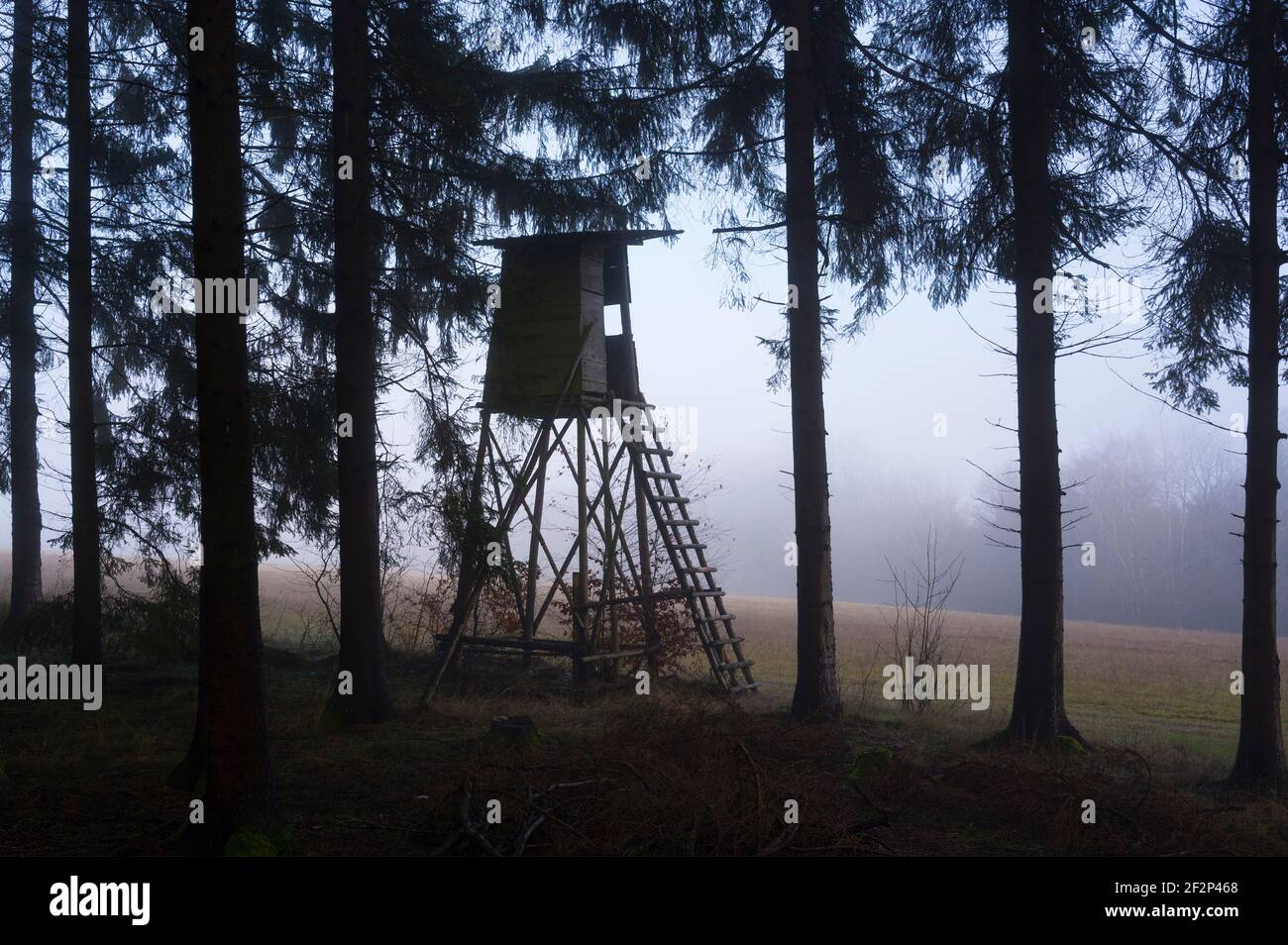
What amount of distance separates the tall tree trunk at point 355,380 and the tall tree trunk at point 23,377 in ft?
27.8

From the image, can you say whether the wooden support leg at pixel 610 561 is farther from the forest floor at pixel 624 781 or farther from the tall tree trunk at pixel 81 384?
the tall tree trunk at pixel 81 384

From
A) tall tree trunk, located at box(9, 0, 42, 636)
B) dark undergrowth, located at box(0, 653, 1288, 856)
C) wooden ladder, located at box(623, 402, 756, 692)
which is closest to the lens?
dark undergrowth, located at box(0, 653, 1288, 856)

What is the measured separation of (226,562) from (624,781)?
2.98 meters

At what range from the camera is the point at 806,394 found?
11422 mm

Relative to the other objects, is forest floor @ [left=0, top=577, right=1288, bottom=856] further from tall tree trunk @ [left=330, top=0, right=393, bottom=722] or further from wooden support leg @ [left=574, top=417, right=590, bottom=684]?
wooden support leg @ [left=574, top=417, right=590, bottom=684]

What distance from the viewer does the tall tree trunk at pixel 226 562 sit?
6.13 m

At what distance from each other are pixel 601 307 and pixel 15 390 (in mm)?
10410

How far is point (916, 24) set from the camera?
11906 millimetres

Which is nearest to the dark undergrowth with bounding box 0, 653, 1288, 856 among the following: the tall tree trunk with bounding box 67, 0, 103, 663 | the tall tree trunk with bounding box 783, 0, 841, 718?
the tall tree trunk with bounding box 783, 0, 841, 718

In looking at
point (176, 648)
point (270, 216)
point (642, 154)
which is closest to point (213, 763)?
point (176, 648)

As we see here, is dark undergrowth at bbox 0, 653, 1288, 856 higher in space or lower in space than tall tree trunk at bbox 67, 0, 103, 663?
lower

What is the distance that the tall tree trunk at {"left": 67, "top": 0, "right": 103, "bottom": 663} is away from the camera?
12.0m

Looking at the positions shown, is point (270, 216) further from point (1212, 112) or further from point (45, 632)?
point (1212, 112)

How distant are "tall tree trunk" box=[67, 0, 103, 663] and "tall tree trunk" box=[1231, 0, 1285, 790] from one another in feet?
39.1
